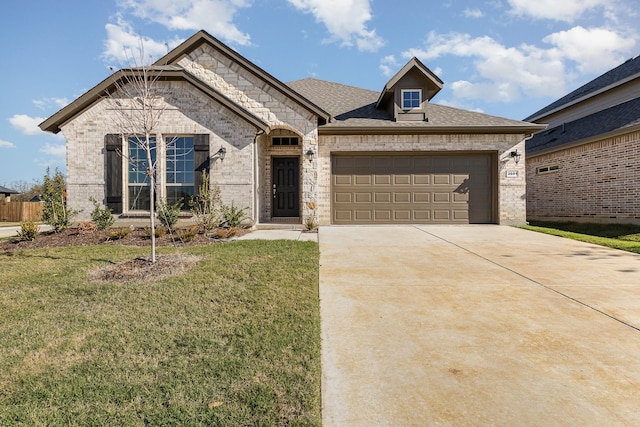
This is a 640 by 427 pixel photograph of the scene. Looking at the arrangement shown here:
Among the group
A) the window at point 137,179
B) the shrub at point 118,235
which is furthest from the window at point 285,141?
the shrub at point 118,235

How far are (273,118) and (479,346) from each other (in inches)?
367

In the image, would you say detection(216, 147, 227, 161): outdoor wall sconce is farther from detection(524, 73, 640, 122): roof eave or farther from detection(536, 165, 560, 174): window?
detection(524, 73, 640, 122): roof eave

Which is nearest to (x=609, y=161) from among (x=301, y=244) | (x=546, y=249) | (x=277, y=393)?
(x=546, y=249)

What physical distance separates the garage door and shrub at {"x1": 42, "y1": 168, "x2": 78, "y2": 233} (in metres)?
7.77

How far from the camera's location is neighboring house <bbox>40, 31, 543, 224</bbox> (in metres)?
9.45

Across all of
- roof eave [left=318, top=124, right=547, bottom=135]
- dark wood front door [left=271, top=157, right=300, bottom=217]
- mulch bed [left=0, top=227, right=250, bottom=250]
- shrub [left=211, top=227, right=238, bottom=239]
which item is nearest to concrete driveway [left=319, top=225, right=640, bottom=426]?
shrub [left=211, top=227, right=238, bottom=239]

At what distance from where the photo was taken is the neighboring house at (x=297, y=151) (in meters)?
9.45

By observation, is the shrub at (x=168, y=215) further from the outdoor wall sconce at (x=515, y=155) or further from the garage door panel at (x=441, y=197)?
the outdoor wall sconce at (x=515, y=155)

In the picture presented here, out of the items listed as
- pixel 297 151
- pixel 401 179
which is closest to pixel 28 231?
pixel 297 151

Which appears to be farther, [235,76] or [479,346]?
[235,76]

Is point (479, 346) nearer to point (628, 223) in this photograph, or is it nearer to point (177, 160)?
point (177, 160)

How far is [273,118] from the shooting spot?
1049 cm

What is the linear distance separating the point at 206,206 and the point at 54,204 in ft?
12.1

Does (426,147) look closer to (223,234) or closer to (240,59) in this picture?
(240,59)
